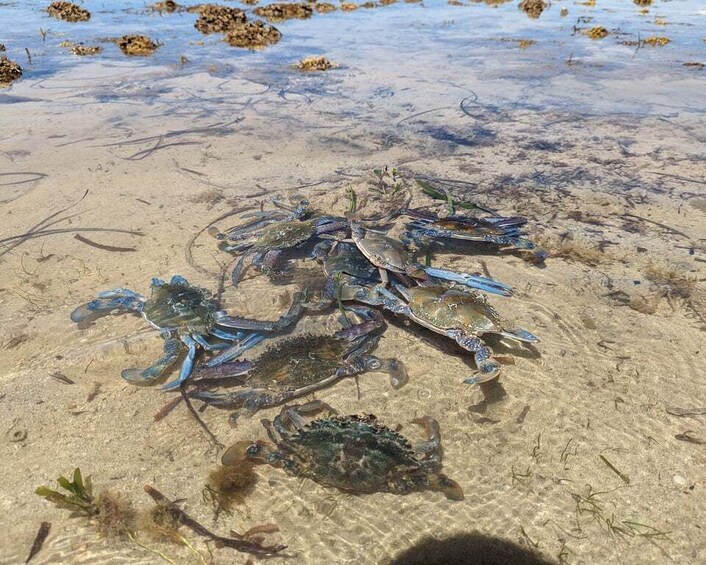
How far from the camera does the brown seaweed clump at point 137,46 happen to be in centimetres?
1531

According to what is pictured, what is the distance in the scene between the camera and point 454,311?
4695 mm

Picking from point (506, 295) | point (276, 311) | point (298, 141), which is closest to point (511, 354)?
point (506, 295)

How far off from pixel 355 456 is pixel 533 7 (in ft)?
83.2

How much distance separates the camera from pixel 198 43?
17.0 meters

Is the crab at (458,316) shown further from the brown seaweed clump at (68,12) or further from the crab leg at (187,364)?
the brown seaweed clump at (68,12)

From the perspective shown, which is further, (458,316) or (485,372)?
(458,316)

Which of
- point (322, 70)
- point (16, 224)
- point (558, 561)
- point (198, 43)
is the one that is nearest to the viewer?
point (558, 561)

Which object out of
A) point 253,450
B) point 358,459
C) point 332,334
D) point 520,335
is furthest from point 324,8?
point 358,459

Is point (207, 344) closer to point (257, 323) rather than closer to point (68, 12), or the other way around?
point (257, 323)

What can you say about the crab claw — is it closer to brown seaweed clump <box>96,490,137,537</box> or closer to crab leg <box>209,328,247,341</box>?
crab leg <box>209,328,247,341</box>

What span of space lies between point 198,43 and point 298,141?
10.3 metres

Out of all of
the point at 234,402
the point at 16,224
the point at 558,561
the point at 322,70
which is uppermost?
Result: the point at 322,70

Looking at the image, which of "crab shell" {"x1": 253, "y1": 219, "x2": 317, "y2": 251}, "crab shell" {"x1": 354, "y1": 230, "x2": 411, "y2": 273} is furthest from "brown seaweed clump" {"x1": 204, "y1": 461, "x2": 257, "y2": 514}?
"crab shell" {"x1": 253, "y1": 219, "x2": 317, "y2": 251}

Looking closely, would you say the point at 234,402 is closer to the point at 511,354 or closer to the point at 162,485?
the point at 162,485
